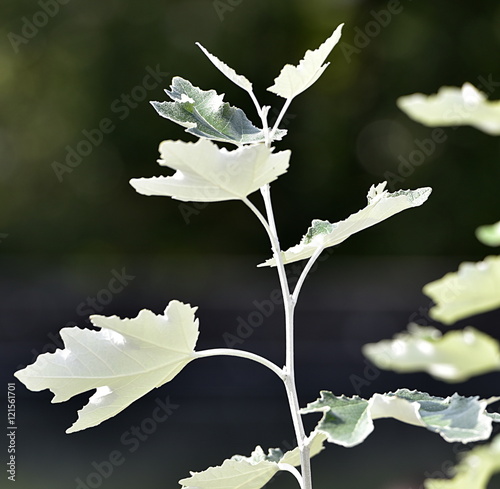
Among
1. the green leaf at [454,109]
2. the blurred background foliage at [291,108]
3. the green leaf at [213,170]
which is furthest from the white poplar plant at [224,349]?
the blurred background foliage at [291,108]

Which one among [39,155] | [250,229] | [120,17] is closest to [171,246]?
[250,229]

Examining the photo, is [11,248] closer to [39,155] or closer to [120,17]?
[39,155]

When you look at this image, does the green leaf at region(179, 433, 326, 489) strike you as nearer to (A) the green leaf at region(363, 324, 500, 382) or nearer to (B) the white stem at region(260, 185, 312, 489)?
(B) the white stem at region(260, 185, 312, 489)

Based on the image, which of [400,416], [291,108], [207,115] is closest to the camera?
[400,416]

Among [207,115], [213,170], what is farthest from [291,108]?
[213,170]

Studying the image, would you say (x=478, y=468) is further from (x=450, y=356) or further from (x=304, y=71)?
(x=304, y=71)

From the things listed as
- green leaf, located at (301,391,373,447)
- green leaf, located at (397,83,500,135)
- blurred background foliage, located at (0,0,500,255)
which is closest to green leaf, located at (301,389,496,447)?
green leaf, located at (301,391,373,447)
